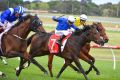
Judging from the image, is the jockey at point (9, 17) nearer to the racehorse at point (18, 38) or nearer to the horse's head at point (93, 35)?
the racehorse at point (18, 38)

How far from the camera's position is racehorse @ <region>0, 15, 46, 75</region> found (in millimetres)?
11477

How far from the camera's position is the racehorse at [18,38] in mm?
11477

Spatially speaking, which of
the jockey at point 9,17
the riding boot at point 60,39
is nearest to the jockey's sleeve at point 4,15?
the jockey at point 9,17

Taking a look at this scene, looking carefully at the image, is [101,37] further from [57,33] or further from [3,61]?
[3,61]

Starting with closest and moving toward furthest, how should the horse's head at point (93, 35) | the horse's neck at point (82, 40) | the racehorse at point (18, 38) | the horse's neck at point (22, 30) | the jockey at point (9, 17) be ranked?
the racehorse at point (18, 38)
the horse's neck at point (22, 30)
the jockey at point (9, 17)
the horse's head at point (93, 35)
the horse's neck at point (82, 40)

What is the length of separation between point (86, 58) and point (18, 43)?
300 centimetres

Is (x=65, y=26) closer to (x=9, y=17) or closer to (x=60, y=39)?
(x=60, y=39)

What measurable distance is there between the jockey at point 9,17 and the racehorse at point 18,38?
0.22 meters

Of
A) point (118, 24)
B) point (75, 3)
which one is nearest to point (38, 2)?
point (75, 3)

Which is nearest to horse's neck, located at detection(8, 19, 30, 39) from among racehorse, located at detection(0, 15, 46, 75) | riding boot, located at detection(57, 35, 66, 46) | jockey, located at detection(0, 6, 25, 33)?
racehorse, located at detection(0, 15, 46, 75)

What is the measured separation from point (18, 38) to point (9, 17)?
3.44 feet

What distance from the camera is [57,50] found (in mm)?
12797

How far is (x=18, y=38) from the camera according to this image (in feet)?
38.3

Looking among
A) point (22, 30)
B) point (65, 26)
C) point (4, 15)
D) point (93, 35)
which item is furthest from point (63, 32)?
point (4, 15)
